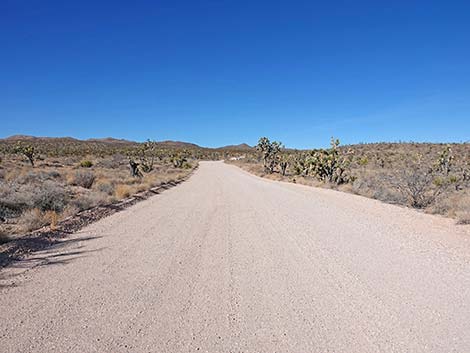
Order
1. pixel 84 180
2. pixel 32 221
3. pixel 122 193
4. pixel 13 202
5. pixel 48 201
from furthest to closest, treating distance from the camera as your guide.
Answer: pixel 84 180 → pixel 122 193 → pixel 48 201 → pixel 13 202 → pixel 32 221

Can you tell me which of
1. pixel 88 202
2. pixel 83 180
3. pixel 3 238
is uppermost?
pixel 83 180

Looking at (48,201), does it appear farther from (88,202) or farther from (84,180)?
(84,180)

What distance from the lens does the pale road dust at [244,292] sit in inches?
133

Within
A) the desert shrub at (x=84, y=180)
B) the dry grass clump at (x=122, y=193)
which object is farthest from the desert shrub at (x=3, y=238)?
the desert shrub at (x=84, y=180)

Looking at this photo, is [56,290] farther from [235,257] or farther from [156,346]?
[235,257]

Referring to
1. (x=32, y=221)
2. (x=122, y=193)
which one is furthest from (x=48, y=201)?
(x=122, y=193)

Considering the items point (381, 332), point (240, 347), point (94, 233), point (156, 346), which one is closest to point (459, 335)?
point (381, 332)

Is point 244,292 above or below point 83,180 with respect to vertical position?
below

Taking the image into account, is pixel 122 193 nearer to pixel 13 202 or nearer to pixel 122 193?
pixel 122 193

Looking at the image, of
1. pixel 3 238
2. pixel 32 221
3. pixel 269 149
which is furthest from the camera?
pixel 269 149

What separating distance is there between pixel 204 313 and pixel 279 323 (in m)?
A: 0.95

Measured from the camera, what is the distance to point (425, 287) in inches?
183

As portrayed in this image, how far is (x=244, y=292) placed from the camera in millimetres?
4574

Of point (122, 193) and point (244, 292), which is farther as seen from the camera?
point (122, 193)
